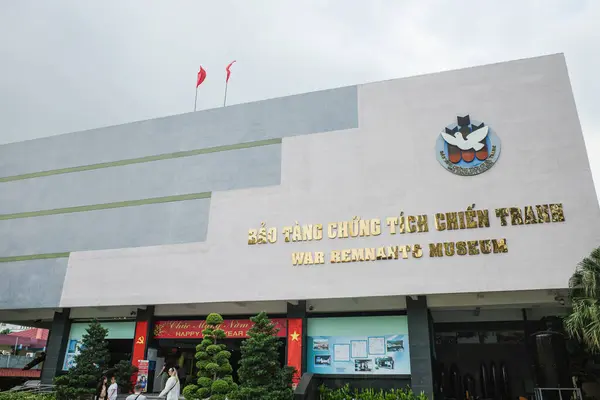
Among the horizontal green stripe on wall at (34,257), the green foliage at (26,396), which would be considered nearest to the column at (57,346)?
the green foliage at (26,396)

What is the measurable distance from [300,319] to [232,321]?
331 centimetres

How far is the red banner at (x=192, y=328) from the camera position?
63.8 ft

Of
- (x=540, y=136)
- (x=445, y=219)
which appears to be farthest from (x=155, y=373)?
(x=540, y=136)

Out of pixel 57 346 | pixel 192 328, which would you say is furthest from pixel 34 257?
pixel 192 328

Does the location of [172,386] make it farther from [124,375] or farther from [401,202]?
[401,202]

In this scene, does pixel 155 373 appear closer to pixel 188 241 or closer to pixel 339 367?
pixel 188 241

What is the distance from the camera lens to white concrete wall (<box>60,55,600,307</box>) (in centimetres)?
1517

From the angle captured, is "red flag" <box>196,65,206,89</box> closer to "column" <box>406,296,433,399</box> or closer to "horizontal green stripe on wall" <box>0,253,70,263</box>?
"horizontal green stripe on wall" <box>0,253,70,263</box>

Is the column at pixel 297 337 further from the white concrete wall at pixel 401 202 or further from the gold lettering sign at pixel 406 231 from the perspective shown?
the gold lettering sign at pixel 406 231

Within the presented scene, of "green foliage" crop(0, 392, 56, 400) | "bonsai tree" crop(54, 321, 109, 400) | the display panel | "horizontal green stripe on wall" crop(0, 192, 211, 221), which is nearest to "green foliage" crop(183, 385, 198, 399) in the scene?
the display panel

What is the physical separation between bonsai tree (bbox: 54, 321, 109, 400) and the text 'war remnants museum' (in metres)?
1.63

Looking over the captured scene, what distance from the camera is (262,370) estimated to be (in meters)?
14.8

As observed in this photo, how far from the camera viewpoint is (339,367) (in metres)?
17.2

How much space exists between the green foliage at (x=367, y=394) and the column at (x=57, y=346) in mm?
11623
